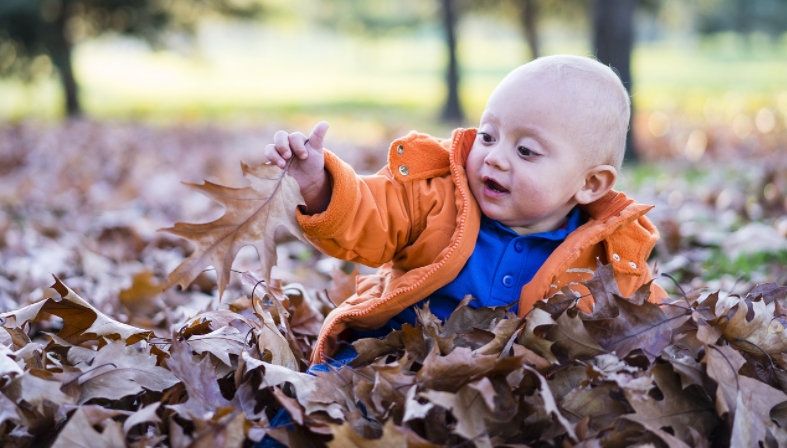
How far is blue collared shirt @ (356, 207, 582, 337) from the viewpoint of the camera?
2359 millimetres

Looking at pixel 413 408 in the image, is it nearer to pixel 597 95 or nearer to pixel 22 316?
pixel 597 95

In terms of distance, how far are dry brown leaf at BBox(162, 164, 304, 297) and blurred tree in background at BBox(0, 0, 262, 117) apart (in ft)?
46.4

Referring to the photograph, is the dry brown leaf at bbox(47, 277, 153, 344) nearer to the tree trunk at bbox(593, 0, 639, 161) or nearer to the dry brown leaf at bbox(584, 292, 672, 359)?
the dry brown leaf at bbox(584, 292, 672, 359)

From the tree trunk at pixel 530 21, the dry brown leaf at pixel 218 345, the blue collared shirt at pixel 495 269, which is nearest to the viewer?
the dry brown leaf at pixel 218 345

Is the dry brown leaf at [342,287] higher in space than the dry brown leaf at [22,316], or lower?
lower

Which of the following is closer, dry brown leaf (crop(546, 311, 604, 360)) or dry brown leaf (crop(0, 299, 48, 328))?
dry brown leaf (crop(546, 311, 604, 360))

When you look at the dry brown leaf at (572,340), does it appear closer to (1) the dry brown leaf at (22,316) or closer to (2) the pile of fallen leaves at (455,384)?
(2) the pile of fallen leaves at (455,384)

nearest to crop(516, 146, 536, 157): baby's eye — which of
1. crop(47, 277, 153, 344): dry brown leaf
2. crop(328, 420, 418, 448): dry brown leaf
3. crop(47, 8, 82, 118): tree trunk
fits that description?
crop(328, 420, 418, 448): dry brown leaf

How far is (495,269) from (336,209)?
0.53 metres

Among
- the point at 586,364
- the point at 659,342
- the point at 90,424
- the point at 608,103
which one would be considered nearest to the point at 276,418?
the point at 90,424

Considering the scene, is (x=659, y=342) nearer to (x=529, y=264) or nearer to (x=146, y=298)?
(x=529, y=264)

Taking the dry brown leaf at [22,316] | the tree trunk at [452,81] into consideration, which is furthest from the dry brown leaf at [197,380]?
the tree trunk at [452,81]

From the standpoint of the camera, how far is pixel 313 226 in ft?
7.33

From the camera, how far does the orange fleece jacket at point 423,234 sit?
2285mm
